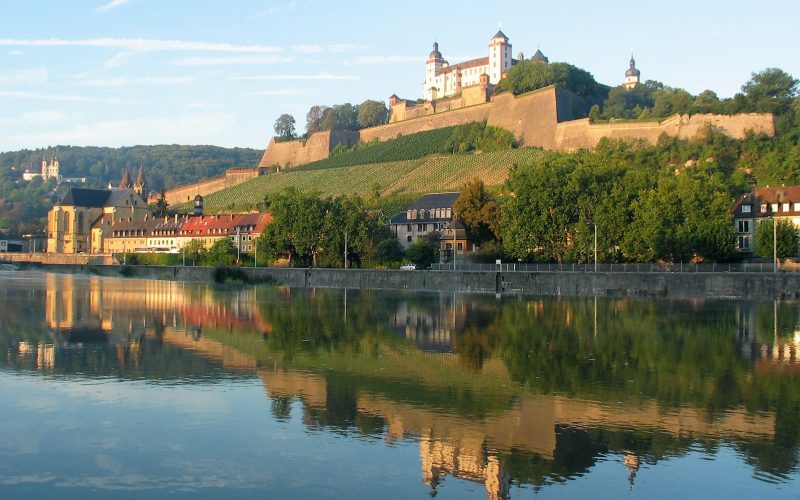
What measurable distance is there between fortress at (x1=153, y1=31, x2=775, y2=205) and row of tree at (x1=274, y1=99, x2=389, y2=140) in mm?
3867

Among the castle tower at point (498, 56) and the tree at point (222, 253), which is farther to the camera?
the castle tower at point (498, 56)

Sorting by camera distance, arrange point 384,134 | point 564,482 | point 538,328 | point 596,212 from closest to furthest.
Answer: point 564,482 → point 538,328 → point 596,212 → point 384,134

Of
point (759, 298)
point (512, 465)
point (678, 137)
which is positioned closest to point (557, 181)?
point (759, 298)

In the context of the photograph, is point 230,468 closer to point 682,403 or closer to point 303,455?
point 303,455

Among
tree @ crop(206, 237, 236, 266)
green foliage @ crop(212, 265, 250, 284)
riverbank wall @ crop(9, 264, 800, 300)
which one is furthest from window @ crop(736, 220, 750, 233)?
tree @ crop(206, 237, 236, 266)

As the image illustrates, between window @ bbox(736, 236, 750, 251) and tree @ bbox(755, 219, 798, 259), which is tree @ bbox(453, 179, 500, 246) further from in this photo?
tree @ bbox(755, 219, 798, 259)

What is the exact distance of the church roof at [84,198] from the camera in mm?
130125

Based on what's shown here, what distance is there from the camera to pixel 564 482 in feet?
39.5

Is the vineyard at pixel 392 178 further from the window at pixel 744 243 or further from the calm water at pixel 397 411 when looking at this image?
the calm water at pixel 397 411

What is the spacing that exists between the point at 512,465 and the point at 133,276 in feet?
248

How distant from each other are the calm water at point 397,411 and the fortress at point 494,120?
198 feet

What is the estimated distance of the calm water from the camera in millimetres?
12117

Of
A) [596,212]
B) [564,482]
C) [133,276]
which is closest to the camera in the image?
[564,482]

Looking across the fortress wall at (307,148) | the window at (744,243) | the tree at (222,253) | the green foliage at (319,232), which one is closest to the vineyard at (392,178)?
the fortress wall at (307,148)
